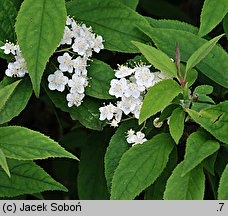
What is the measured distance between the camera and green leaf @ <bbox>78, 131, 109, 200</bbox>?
2582 mm

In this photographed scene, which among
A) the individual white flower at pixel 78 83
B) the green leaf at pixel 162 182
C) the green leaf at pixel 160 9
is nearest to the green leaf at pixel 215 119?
the green leaf at pixel 162 182

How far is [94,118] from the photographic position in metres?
2.19

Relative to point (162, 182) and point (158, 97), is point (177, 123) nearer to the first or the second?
point (158, 97)

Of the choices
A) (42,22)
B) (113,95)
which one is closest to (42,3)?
(42,22)

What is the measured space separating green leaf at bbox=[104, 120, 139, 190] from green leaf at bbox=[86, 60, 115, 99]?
0.46 feet

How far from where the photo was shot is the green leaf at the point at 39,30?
6.38 ft

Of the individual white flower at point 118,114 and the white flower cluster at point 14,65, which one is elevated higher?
the white flower cluster at point 14,65

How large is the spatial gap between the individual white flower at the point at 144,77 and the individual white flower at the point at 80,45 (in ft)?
0.84

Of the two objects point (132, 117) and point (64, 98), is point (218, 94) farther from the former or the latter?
point (64, 98)

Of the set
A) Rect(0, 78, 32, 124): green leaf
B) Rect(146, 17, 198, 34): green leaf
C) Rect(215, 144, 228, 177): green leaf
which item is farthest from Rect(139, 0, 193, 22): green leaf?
Rect(215, 144, 228, 177): green leaf

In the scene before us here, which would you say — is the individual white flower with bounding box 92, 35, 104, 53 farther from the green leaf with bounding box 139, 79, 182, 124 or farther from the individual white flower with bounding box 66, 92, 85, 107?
the green leaf with bounding box 139, 79, 182, 124

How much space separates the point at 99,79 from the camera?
223 cm

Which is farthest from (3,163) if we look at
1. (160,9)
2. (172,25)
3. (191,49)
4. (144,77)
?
(160,9)

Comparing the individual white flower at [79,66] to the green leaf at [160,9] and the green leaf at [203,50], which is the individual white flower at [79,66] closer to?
the green leaf at [203,50]
